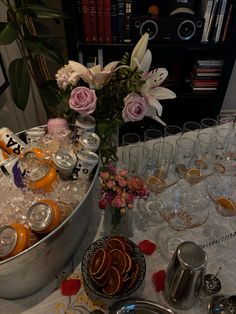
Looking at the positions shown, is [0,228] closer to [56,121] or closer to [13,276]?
[13,276]

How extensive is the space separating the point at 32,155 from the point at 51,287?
318 millimetres

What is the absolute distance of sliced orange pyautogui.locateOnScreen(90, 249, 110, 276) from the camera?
0.56 m

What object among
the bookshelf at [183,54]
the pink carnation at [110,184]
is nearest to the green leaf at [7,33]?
the bookshelf at [183,54]

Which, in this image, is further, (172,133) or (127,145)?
(172,133)

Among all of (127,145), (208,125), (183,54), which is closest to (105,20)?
(183,54)

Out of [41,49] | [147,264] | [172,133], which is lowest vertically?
[147,264]

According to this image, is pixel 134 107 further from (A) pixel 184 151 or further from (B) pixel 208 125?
(B) pixel 208 125

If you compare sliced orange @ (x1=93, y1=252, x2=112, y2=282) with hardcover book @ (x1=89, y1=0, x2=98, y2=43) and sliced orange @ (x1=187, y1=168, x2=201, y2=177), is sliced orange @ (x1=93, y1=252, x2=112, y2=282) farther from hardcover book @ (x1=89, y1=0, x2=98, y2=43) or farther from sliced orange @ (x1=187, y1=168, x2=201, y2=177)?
hardcover book @ (x1=89, y1=0, x2=98, y2=43)

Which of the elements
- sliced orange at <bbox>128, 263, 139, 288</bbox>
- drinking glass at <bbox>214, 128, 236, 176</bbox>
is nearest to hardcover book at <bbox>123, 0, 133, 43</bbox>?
drinking glass at <bbox>214, 128, 236, 176</bbox>

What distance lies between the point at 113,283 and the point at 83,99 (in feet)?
1.36

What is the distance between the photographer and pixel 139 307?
562 mm

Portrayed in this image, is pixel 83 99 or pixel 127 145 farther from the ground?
pixel 83 99

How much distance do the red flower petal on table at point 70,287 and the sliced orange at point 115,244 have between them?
121mm

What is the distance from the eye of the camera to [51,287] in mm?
628
